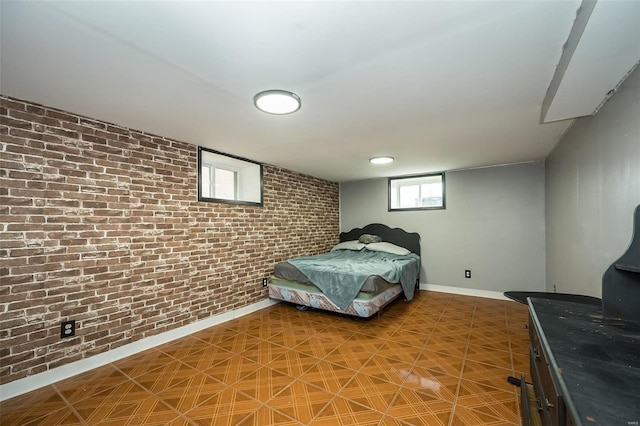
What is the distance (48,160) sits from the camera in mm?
2078

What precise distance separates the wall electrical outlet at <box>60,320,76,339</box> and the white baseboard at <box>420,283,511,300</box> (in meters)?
4.80

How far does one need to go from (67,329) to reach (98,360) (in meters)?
0.40

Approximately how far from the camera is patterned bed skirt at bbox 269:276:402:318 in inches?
124

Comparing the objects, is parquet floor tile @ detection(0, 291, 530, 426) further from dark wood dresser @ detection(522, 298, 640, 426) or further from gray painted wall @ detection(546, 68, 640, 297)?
gray painted wall @ detection(546, 68, 640, 297)

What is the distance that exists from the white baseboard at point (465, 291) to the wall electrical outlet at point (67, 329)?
15.7 ft

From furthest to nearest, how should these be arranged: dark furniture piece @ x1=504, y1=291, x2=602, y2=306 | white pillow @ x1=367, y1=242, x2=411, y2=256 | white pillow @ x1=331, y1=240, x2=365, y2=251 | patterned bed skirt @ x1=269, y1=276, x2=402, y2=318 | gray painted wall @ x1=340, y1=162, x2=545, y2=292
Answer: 1. white pillow @ x1=331, y1=240, x2=365, y2=251
2. white pillow @ x1=367, y1=242, x2=411, y2=256
3. gray painted wall @ x1=340, y1=162, x2=545, y2=292
4. patterned bed skirt @ x1=269, y1=276, x2=402, y2=318
5. dark furniture piece @ x1=504, y1=291, x2=602, y2=306

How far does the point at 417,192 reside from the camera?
5.11 metres

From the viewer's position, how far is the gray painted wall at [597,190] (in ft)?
4.89

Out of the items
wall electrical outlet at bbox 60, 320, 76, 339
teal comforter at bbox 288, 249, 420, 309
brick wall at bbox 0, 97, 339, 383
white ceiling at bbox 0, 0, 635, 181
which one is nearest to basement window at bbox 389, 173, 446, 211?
teal comforter at bbox 288, 249, 420, 309

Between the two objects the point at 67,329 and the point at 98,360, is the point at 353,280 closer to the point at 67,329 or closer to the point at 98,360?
the point at 98,360

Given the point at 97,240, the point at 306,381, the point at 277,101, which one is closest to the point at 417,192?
the point at 277,101

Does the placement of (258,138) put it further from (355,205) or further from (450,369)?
(355,205)

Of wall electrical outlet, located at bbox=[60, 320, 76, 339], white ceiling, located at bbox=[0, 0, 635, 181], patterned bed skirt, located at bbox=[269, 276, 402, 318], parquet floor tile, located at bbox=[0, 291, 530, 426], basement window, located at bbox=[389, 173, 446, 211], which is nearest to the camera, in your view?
white ceiling, located at bbox=[0, 0, 635, 181]

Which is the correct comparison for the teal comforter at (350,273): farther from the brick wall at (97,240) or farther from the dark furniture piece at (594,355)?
the dark furniture piece at (594,355)
